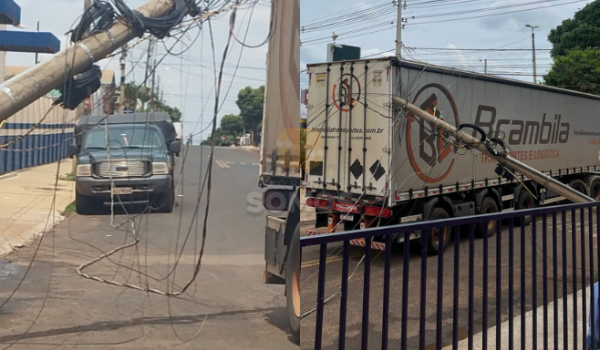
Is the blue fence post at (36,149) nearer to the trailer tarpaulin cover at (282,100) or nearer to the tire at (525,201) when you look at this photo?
the trailer tarpaulin cover at (282,100)

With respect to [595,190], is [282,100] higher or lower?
higher

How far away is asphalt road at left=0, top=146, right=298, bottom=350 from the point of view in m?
1.50

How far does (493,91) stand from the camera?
4336 mm

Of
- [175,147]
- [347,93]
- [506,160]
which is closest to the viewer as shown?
[175,147]

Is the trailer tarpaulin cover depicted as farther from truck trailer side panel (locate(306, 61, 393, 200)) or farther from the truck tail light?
the truck tail light

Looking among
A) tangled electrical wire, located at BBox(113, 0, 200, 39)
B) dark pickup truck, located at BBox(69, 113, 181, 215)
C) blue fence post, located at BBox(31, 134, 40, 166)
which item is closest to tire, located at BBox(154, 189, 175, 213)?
dark pickup truck, located at BBox(69, 113, 181, 215)

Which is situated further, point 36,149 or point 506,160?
point 506,160

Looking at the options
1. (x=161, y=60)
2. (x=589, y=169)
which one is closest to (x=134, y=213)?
(x=161, y=60)

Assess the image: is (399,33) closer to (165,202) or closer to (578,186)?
(165,202)

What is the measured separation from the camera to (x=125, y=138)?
152cm

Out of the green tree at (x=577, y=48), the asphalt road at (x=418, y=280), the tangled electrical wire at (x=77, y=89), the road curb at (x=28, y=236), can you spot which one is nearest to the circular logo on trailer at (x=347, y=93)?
the asphalt road at (x=418, y=280)

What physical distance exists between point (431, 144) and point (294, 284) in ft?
8.28

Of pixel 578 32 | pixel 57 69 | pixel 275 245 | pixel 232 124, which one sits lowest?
pixel 275 245

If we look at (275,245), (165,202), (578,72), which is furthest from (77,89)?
(578,72)
